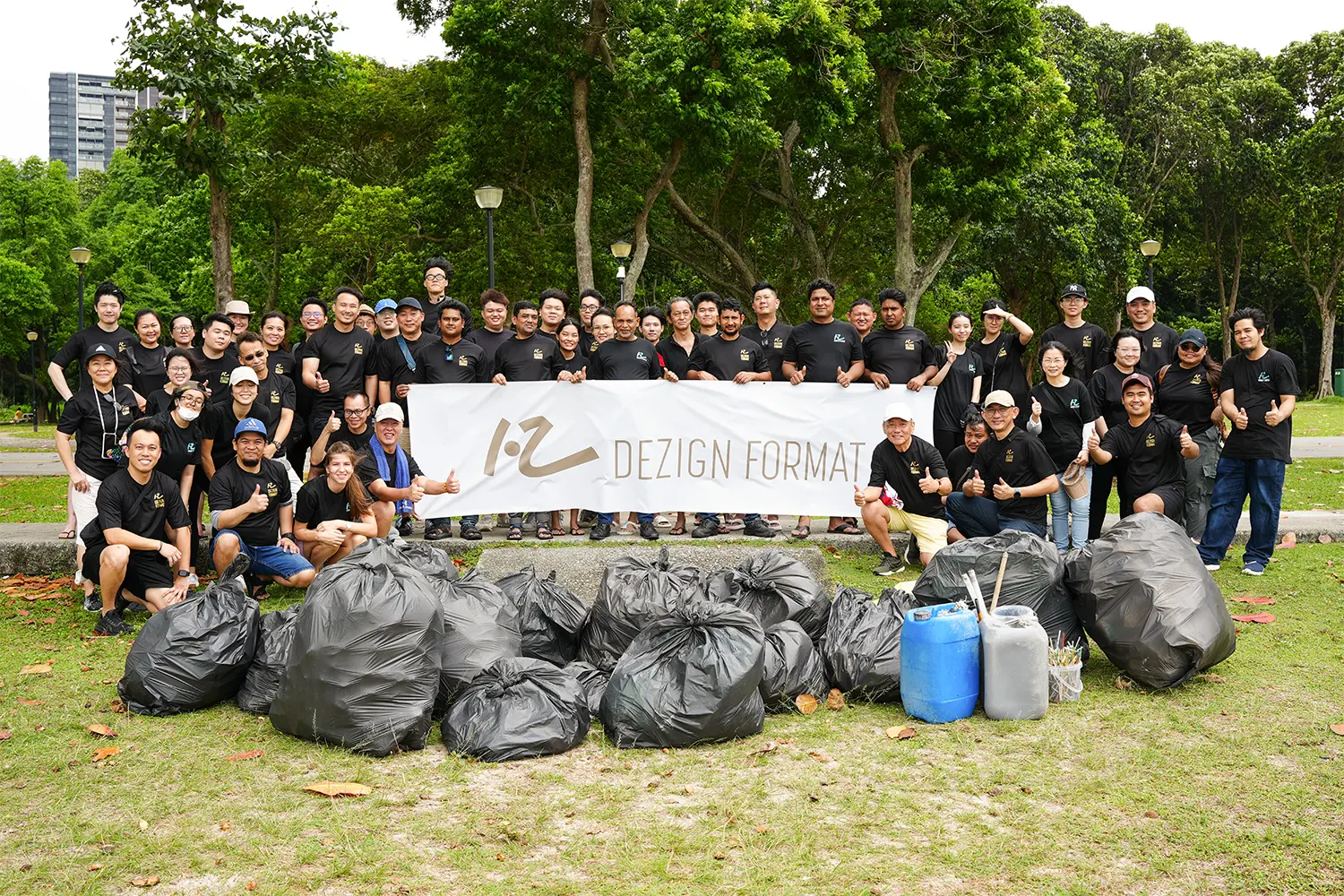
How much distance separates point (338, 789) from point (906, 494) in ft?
16.5

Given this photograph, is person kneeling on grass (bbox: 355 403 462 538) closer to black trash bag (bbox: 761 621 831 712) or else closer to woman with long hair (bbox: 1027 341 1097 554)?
black trash bag (bbox: 761 621 831 712)

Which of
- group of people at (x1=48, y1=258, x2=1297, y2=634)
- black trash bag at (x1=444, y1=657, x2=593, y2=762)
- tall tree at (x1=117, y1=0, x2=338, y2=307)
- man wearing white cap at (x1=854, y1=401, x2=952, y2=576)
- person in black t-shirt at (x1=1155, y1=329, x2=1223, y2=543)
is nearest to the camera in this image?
black trash bag at (x1=444, y1=657, x2=593, y2=762)

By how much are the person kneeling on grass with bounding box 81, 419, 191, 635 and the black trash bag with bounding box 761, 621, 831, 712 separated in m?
3.91

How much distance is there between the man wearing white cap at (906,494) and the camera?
7.87m

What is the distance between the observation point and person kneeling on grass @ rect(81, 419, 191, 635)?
21.9 feet

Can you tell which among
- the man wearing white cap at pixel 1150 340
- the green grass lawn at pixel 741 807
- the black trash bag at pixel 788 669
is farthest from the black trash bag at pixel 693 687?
the man wearing white cap at pixel 1150 340

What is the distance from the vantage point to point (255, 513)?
24.0 feet

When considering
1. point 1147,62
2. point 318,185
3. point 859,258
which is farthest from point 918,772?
point 1147,62

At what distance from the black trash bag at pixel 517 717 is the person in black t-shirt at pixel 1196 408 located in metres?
5.83

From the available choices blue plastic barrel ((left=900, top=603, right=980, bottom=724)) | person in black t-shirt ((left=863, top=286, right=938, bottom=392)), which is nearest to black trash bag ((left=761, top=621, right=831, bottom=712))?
blue plastic barrel ((left=900, top=603, right=980, bottom=724))

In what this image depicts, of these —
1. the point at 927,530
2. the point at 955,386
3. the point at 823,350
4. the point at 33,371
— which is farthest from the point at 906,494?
the point at 33,371

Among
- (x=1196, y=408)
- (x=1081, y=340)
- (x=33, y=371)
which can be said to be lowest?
(x=33, y=371)

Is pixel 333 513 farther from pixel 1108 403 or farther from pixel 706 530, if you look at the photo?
pixel 1108 403

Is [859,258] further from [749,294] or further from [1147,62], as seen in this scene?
[1147,62]
